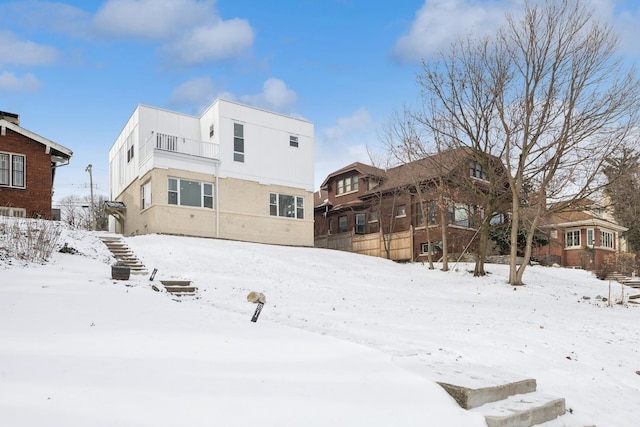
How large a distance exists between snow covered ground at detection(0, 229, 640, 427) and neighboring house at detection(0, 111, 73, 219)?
6929 mm

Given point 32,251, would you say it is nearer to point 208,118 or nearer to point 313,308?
point 313,308

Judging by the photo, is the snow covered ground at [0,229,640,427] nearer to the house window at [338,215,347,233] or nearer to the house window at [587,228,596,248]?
the house window at [338,215,347,233]

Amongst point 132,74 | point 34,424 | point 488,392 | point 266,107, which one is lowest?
point 488,392

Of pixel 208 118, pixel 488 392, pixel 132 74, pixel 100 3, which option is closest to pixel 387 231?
pixel 208 118

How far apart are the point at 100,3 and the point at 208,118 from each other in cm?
1356

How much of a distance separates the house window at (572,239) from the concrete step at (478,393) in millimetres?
37083

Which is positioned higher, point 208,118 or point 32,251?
point 208,118

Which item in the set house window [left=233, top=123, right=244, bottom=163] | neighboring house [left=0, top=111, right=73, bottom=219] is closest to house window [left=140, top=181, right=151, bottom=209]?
neighboring house [left=0, top=111, right=73, bottom=219]

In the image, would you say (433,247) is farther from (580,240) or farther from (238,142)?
Result: (580,240)

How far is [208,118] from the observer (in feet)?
84.0

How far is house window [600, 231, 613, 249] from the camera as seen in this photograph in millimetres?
38441

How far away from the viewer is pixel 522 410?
5.26 metres

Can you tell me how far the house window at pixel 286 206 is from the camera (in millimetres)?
26078

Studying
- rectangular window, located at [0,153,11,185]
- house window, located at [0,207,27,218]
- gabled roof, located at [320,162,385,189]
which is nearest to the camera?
house window, located at [0,207,27,218]
